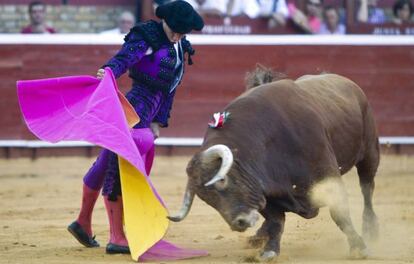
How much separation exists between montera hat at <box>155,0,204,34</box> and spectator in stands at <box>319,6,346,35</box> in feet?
19.6

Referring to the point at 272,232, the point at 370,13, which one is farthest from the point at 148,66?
the point at 370,13

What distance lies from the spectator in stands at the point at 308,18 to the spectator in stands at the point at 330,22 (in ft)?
0.21

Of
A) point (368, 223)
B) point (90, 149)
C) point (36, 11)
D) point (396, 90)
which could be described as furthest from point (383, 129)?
point (368, 223)

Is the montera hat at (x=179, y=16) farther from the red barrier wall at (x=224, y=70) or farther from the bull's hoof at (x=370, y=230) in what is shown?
the red barrier wall at (x=224, y=70)

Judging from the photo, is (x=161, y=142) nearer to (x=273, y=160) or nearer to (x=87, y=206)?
(x=87, y=206)

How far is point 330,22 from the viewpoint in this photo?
11516mm

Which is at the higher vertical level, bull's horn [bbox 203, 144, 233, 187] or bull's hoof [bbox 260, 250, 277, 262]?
bull's horn [bbox 203, 144, 233, 187]

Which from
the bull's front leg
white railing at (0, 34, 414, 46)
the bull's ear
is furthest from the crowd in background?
the bull's ear

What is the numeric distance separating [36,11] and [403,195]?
4.10 metres

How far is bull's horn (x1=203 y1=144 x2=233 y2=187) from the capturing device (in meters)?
4.98

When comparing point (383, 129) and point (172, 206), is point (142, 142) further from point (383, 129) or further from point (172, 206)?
point (383, 129)

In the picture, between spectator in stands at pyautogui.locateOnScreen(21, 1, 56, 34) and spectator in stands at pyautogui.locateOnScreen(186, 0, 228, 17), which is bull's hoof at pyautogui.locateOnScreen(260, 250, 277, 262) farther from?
spectator in stands at pyautogui.locateOnScreen(186, 0, 228, 17)

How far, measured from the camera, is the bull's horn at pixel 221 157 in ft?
16.4

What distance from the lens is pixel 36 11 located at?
10.6m
